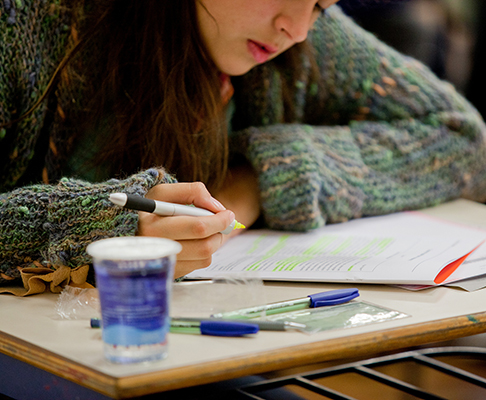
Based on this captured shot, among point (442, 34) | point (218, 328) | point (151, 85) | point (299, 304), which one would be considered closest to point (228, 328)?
point (218, 328)

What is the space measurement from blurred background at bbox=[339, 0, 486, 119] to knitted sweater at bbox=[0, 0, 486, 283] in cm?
40

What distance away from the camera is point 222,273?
0.66 m

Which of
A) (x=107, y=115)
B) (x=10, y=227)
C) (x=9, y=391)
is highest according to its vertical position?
(x=107, y=115)

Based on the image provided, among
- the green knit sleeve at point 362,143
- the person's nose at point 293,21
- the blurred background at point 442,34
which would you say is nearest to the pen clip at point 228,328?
the green knit sleeve at point 362,143

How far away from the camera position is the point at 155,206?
1.92 ft

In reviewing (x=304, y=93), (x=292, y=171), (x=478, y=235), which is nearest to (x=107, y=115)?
(x=292, y=171)

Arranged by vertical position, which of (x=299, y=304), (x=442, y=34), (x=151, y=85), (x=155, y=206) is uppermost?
(x=442, y=34)

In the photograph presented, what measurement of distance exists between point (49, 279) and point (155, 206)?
6.2 inches

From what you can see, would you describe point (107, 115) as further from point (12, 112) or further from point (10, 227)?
point (10, 227)

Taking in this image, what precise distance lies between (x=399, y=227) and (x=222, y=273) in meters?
0.42

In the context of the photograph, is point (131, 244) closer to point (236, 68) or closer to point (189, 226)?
point (189, 226)

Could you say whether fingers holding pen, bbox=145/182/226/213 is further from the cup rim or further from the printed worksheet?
the cup rim

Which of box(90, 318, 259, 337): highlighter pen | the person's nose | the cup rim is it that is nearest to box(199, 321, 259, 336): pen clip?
box(90, 318, 259, 337): highlighter pen

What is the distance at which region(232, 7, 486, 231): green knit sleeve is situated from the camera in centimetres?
92
